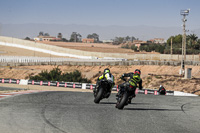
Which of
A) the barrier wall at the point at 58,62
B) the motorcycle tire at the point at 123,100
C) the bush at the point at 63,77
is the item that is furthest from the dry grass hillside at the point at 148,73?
the motorcycle tire at the point at 123,100

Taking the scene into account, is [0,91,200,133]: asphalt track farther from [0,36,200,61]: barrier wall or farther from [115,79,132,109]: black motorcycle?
[0,36,200,61]: barrier wall

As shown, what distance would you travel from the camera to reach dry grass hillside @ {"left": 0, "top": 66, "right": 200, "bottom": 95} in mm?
46844

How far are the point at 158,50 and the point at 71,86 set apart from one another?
75.5 meters

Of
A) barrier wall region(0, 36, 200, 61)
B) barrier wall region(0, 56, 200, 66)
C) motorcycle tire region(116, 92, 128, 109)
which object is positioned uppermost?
barrier wall region(0, 36, 200, 61)

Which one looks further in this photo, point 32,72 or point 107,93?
point 32,72

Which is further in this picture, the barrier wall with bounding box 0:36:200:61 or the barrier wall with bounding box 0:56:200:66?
the barrier wall with bounding box 0:36:200:61

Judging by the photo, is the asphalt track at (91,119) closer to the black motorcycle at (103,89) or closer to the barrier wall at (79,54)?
the black motorcycle at (103,89)

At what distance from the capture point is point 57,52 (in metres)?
111

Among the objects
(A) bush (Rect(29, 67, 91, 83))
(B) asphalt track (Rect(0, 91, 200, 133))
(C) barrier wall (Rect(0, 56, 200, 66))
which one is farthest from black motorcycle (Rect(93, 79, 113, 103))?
(C) barrier wall (Rect(0, 56, 200, 66))

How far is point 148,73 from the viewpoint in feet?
202

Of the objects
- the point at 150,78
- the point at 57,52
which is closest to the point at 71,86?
the point at 150,78

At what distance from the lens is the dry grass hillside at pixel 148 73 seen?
46844 mm

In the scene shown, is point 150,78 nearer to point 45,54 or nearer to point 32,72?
point 32,72

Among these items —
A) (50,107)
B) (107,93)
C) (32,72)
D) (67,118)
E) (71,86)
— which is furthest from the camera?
(32,72)
